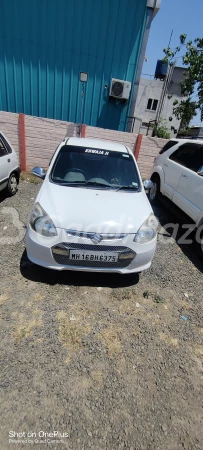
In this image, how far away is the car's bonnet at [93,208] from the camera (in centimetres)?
247

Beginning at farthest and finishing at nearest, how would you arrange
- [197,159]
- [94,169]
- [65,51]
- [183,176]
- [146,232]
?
[65,51], [183,176], [197,159], [94,169], [146,232]

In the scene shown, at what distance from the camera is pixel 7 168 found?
477cm

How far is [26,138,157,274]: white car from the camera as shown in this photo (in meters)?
2.44

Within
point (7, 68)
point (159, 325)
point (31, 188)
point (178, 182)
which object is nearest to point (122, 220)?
point (159, 325)

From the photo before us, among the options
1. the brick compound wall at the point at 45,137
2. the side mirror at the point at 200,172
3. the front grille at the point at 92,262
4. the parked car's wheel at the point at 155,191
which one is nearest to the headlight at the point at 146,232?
the front grille at the point at 92,262

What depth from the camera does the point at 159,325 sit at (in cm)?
251

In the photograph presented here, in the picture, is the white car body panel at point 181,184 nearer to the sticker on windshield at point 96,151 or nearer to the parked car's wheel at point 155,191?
the parked car's wheel at point 155,191

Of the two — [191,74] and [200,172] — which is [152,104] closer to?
[191,74]

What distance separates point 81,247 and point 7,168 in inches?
128

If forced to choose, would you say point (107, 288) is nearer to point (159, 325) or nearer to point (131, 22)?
point (159, 325)

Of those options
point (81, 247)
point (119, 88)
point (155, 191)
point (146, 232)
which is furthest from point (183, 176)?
point (119, 88)

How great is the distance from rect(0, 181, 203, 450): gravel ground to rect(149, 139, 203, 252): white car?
1.49 meters

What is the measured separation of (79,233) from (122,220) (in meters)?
0.52

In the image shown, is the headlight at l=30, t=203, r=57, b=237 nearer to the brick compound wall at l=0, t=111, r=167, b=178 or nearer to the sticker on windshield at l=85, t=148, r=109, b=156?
the sticker on windshield at l=85, t=148, r=109, b=156
